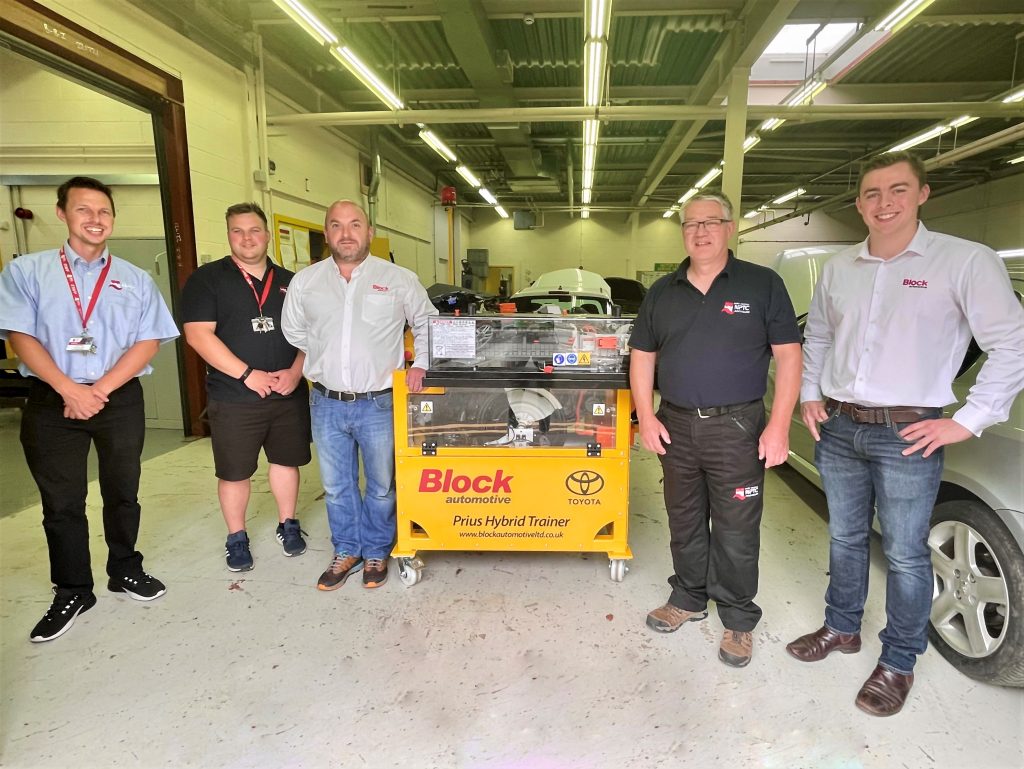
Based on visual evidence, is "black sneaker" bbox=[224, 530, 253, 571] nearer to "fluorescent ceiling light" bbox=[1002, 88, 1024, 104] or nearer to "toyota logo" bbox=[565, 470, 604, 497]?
"toyota logo" bbox=[565, 470, 604, 497]

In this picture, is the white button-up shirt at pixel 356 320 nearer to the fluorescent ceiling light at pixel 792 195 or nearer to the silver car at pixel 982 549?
the silver car at pixel 982 549

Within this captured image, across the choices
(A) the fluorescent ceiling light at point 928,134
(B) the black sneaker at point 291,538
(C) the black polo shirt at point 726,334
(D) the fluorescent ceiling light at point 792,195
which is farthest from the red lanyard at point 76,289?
(D) the fluorescent ceiling light at point 792,195

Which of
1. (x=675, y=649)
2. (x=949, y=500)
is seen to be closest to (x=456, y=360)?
(x=675, y=649)

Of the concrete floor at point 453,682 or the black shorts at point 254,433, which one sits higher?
the black shorts at point 254,433

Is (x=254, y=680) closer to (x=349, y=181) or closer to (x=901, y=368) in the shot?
(x=901, y=368)

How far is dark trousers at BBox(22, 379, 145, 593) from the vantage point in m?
2.03

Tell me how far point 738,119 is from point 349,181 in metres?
5.32

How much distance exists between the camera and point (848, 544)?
184cm

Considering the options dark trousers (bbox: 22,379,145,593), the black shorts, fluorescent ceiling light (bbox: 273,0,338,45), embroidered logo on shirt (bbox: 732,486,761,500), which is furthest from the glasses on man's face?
fluorescent ceiling light (bbox: 273,0,338,45)

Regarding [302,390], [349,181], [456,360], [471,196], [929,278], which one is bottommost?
[302,390]

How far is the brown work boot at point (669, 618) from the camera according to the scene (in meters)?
2.08

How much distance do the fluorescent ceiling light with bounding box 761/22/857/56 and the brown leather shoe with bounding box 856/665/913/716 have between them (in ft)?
18.7

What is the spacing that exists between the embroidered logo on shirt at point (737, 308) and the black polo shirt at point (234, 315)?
1871mm

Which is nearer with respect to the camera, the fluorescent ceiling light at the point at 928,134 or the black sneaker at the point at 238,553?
the black sneaker at the point at 238,553
